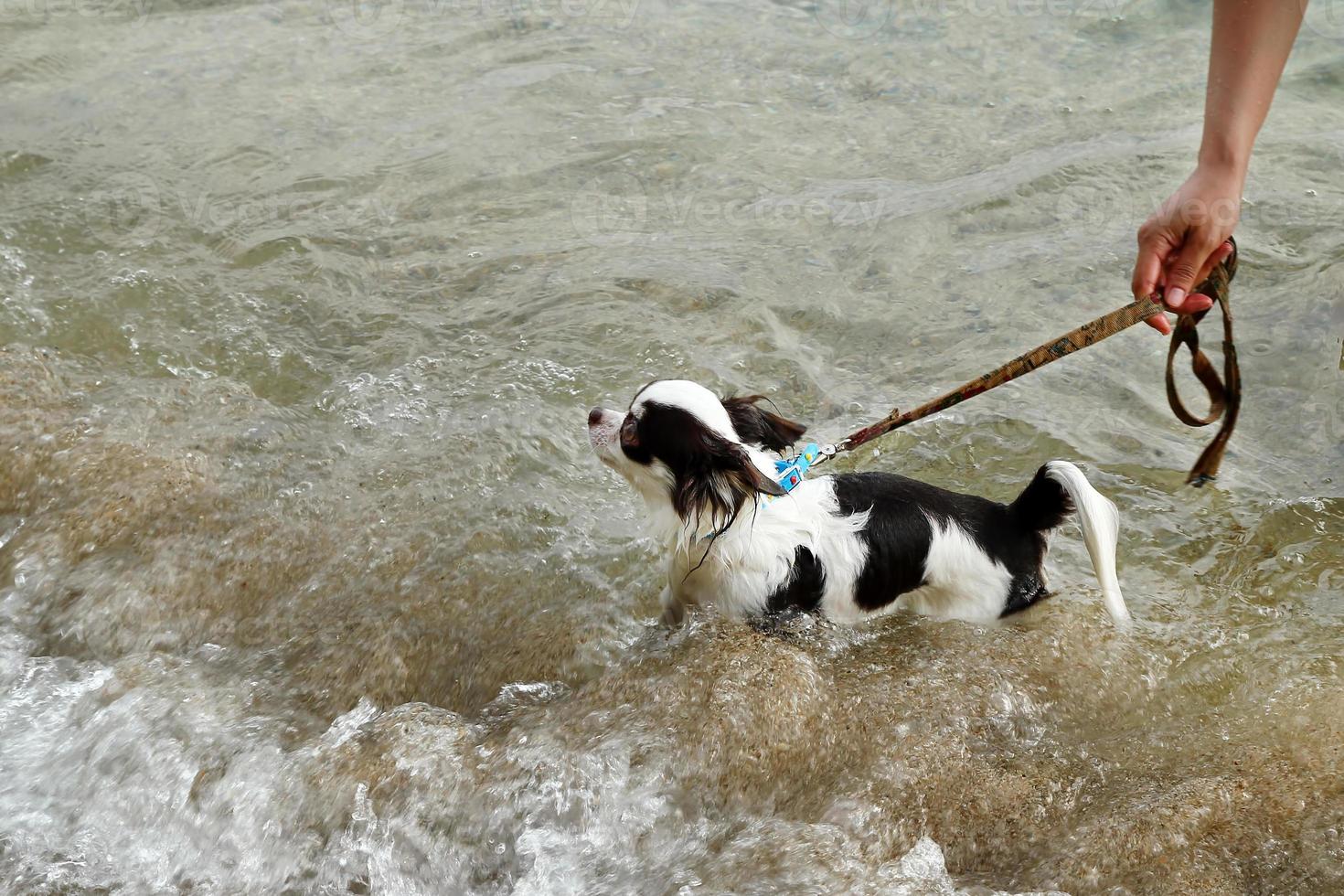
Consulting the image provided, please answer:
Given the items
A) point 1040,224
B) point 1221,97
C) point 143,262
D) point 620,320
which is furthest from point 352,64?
point 1221,97

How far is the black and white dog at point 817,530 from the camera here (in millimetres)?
2664

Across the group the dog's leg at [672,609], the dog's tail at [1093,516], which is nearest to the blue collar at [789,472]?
the dog's leg at [672,609]

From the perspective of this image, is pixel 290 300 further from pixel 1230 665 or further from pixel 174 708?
pixel 1230 665

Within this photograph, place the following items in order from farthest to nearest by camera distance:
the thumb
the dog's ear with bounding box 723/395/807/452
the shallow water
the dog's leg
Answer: the dog's leg < the dog's ear with bounding box 723/395/807/452 < the shallow water < the thumb

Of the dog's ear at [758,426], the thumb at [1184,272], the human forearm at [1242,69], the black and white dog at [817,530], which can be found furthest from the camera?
the dog's ear at [758,426]

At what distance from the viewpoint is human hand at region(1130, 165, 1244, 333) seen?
7.29 feet

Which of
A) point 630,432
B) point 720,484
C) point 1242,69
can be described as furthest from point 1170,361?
point 630,432

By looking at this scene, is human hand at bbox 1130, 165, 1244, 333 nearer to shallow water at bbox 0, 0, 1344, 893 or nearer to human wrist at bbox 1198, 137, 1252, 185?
human wrist at bbox 1198, 137, 1252, 185

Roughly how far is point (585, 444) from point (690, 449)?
3.82 feet

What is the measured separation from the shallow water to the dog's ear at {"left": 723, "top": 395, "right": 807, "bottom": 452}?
0.47 m

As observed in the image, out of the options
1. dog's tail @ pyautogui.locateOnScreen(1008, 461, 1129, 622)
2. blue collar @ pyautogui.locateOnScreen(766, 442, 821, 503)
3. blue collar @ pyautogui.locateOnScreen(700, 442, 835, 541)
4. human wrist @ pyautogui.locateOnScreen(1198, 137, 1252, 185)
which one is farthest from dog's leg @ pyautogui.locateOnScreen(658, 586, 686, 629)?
human wrist @ pyautogui.locateOnScreen(1198, 137, 1252, 185)

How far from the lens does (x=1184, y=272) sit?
229 centimetres

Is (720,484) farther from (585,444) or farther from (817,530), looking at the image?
(585,444)

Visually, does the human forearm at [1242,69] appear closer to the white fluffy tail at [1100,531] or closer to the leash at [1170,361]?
the leash at [1170,361]
